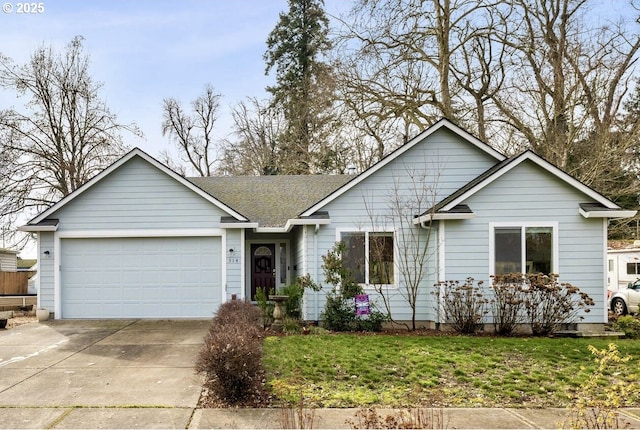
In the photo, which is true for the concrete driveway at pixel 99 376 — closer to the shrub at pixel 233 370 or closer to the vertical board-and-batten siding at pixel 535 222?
the shrub at pixel 233 370

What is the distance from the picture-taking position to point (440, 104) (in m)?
19.4

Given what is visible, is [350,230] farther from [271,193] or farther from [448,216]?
[271,193]

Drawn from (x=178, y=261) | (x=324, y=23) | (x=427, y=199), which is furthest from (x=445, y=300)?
(x=324, y=23)

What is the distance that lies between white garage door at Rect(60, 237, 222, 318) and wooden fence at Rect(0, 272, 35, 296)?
20.4ft

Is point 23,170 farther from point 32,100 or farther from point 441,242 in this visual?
point 441,242

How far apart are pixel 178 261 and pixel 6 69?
1655 centimetres

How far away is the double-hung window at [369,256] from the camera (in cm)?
1164

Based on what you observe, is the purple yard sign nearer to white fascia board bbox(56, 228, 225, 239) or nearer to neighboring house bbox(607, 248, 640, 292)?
white fascia board bbox(56, 228, 225, 239)

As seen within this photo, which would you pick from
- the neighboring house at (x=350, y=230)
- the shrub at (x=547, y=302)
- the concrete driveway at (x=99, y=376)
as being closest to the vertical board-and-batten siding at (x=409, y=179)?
the neighboring house at (x=350, y=230)

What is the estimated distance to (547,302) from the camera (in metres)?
10.5

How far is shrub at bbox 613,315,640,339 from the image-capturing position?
1058 centimetres

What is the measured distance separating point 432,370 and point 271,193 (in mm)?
10738

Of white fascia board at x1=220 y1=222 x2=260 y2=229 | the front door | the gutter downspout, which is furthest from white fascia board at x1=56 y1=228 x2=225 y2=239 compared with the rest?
the gutter downspout

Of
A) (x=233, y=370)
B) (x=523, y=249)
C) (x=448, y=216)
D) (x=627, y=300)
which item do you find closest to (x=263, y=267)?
(x=448, y=216)
